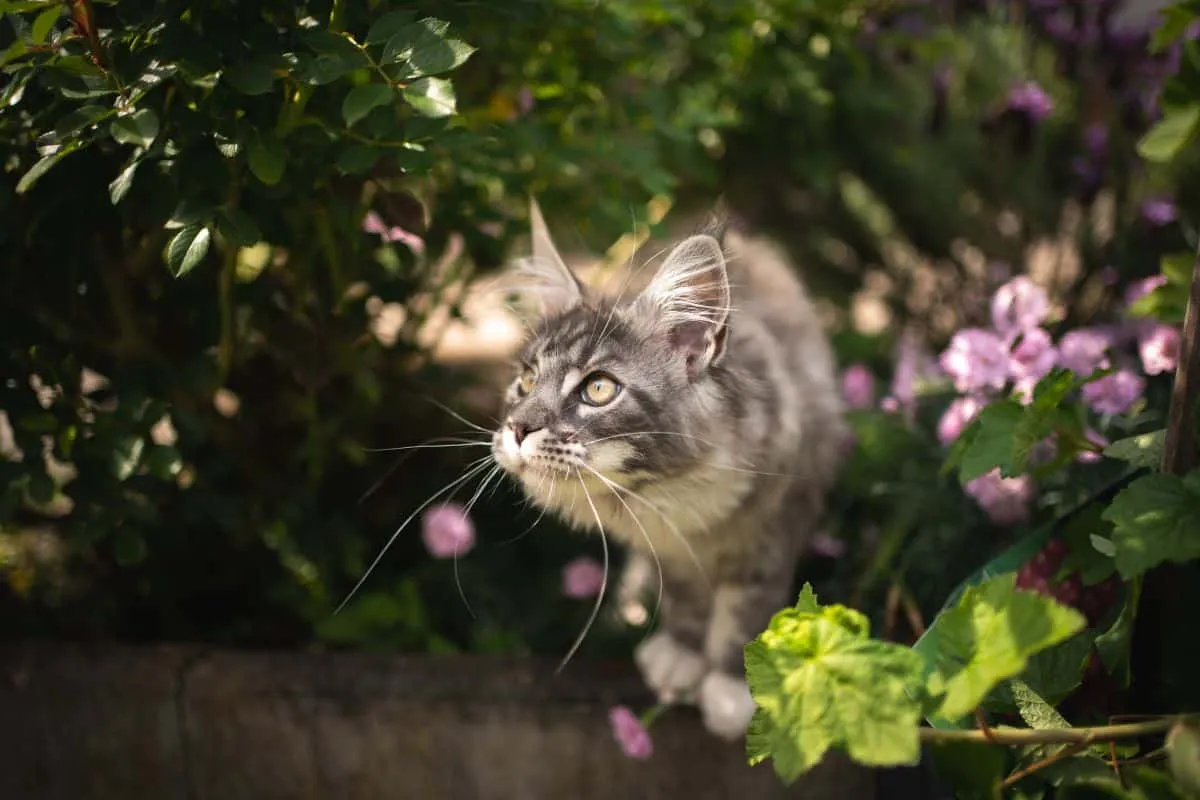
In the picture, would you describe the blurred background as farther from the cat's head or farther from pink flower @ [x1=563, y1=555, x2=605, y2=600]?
the cat's head

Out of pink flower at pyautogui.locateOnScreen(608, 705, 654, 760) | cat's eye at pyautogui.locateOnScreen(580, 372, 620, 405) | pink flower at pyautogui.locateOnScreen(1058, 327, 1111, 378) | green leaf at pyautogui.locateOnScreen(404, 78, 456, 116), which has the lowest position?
pink flower at pyautogui.locateOnScreen(608, 705, 654, 760)

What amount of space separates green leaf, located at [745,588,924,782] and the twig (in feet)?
0.62

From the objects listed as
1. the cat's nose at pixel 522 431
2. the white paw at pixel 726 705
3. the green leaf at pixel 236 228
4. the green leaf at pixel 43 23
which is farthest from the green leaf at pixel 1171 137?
the green leaf at pixel 43 23

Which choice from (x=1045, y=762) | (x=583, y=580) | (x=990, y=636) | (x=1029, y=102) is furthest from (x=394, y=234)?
(x=1029, y=102)

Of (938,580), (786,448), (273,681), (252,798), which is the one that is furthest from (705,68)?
(252,798)

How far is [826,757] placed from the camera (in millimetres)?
1676

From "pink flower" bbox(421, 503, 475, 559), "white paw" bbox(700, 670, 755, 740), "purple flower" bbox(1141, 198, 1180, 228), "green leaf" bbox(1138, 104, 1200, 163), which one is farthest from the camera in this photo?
"purple flower" bbox(1141, 198, 1180, 228)

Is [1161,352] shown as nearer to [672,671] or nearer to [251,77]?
[672,671]

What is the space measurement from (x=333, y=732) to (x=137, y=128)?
1.18m

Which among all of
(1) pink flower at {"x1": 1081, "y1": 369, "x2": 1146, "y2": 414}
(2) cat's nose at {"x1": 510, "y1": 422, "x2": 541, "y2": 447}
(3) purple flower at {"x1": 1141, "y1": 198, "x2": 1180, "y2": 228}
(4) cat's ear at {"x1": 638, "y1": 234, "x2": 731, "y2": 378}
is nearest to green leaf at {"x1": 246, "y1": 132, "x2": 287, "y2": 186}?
(2) cat's nose at {"x1": 510, "y1": 422, "x2": 541, "y2": 447}

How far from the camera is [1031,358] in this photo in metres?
1.75

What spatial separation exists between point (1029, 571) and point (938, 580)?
0.98ft

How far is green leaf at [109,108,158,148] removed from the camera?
117cm

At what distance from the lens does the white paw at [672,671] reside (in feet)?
5.69
